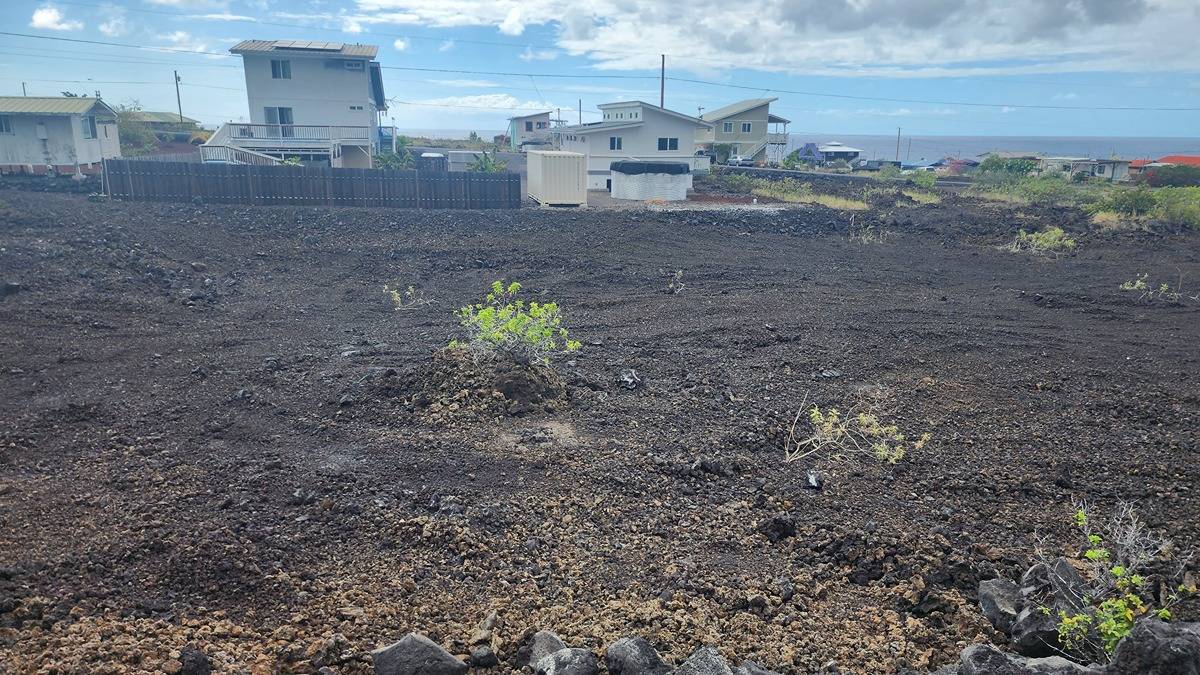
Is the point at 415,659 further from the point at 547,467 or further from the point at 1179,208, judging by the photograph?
the point at 1179,208

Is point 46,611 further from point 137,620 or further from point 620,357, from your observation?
point 620,357

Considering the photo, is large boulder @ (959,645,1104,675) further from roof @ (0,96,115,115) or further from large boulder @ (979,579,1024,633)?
roof @ (0,96,115,115)

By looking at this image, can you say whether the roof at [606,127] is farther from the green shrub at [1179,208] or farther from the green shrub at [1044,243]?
the green shrub at [1179,208]

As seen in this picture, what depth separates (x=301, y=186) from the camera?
2159cm

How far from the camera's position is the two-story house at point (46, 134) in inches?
1145

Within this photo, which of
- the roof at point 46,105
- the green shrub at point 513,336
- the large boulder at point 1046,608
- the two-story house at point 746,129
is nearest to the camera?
the large boulder at point 1046,608

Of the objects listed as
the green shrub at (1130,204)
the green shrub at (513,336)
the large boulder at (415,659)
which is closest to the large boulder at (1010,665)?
the large boulder at (415,659)

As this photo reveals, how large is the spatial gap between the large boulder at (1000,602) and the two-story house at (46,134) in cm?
3404

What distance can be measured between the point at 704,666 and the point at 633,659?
1.19ft

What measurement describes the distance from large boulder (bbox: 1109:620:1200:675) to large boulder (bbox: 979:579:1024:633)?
0.86 metres

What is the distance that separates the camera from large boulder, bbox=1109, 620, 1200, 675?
3.37 meters

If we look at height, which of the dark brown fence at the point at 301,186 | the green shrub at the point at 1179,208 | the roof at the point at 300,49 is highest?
the roof at the point at 300,49

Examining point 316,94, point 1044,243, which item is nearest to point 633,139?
point 316,94

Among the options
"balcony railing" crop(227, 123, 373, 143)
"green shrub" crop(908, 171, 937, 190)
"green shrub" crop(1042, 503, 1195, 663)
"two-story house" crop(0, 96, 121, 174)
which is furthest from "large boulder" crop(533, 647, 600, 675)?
"green shrub" crop(908, 171, 937, 190)
